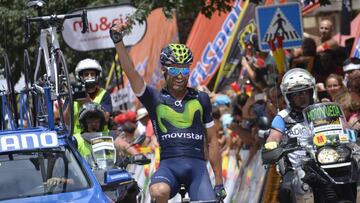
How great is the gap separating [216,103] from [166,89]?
26.2ft

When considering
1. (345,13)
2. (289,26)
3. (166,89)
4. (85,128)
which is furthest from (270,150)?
(345,13)

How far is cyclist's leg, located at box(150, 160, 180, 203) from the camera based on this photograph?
9.31 metres

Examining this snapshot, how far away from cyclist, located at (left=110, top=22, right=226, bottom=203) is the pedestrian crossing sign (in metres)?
5.73

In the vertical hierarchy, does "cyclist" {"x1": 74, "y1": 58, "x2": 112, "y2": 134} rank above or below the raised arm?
below

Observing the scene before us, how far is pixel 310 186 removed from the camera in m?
8.98

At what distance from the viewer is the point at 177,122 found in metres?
9.72

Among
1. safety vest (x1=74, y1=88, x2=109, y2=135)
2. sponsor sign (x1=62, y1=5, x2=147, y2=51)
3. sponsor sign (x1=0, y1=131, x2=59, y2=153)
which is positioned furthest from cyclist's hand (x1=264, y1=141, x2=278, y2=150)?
sponsor sign (x1=62, y1=5, x2=147, y2=51)

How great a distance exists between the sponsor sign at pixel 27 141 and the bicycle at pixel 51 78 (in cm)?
61

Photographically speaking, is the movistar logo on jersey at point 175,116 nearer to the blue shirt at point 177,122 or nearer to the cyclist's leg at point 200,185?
the blue shirt at point 177,122

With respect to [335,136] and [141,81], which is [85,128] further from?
[335,136]

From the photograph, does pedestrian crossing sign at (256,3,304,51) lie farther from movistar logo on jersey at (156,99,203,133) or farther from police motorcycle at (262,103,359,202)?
police motorcycle at (262,103,359,202)

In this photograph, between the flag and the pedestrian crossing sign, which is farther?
the flag

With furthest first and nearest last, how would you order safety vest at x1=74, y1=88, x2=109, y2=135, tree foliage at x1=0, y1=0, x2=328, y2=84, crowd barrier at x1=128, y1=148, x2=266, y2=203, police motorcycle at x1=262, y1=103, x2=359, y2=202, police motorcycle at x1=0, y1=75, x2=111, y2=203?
tree foliage at x1=0, y1=0, x2=328, y2=84 → crowd barrier at x1=128, y1=148, x2=266, y2=203 → safety vest at x1=74, y1=88, x2=109, y2=135 → police motorcycle at x1=0, y1=75, x2=111, y2=203 → police motorcycle at x1=262, y1=103, x2=359, y2=202

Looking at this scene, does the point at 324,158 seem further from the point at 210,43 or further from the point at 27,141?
the point at 210,43
